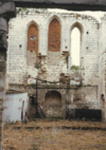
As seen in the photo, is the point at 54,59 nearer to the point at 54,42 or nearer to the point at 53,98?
the point at 54,42

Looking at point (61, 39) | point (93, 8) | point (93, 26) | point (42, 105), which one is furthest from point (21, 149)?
point (93, 26)

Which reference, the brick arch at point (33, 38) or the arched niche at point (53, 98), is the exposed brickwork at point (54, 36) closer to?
the brick arch at point (33, 38)

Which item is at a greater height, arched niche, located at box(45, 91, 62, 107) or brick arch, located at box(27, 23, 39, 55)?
brick arch, located at box(27, 23, 39, 55)

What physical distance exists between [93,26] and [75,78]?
393 cm

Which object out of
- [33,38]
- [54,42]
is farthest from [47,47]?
[33,38]

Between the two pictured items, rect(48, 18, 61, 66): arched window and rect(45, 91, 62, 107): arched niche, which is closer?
rect(45, 91, 62, 107): arched niche

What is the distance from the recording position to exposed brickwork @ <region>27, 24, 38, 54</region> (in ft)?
45.6

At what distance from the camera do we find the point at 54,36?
14078mm

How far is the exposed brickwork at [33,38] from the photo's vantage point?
548 inches

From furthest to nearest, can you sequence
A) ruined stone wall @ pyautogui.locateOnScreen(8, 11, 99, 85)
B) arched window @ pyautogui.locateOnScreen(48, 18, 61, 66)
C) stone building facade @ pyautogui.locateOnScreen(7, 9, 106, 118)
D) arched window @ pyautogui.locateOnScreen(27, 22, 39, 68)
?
arched window @ pyautogui.locateOnScreen(48, 18, 61, 66)
arched window @ pyautogui.locateOnScreen(27, 22, 39, 68)
ruined stone wall @ pyautogui.locateOnScreen(8, 11, 99, 85)
stone building facade @ pyautogui.locateOnScreen(7, 9, 106, 118)

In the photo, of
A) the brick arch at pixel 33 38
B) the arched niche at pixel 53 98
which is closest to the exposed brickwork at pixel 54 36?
the brick arch at pixel 33 38

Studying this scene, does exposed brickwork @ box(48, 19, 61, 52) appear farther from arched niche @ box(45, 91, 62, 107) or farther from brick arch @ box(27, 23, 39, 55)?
arched niche @ box(45, 91, 62, 107)

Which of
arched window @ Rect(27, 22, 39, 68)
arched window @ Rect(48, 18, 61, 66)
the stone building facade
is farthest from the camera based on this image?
arched window @ Rect(48, 18, 61, 66)

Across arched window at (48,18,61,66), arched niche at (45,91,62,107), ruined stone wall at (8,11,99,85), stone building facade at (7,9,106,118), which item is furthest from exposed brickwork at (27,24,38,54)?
arched niche at (45,91,62,107)
